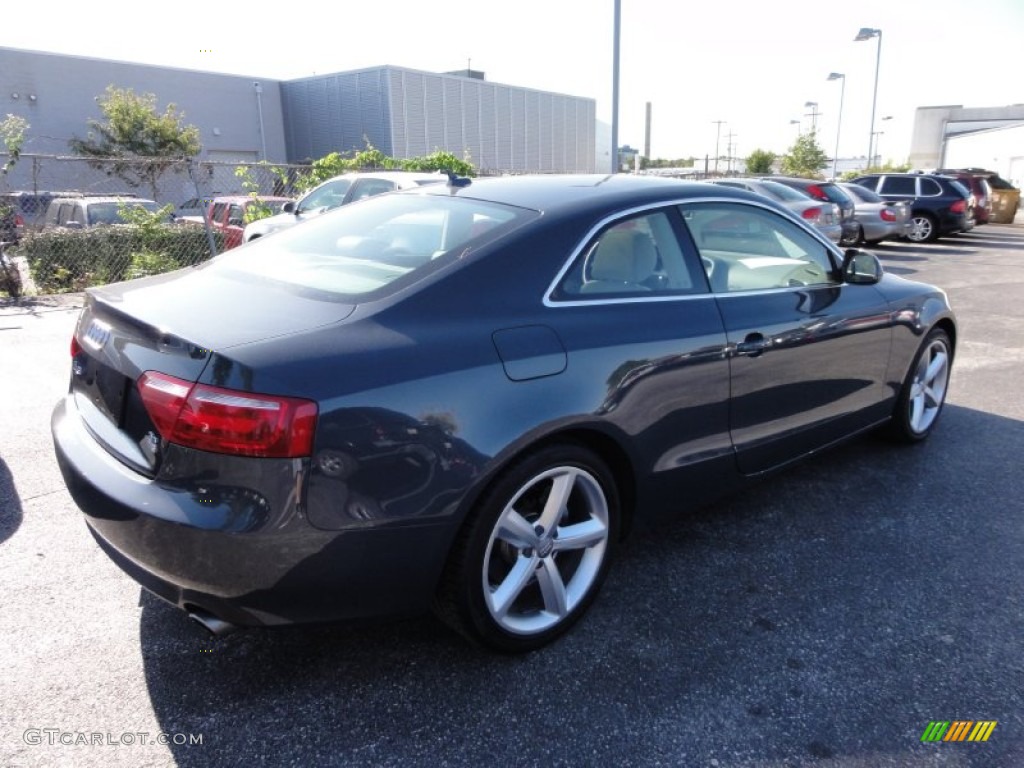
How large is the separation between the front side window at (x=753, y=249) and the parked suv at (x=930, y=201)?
16687 mm

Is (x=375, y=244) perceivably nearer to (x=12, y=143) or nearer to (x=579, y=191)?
(x=579, y=191)

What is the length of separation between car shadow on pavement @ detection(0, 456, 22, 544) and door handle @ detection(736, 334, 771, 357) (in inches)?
129

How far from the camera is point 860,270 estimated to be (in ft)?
12.6

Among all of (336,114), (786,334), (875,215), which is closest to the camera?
(786,334)

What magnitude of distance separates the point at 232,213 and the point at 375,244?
11.4 metres

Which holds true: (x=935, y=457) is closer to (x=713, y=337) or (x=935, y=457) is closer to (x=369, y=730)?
(x=713, y=337)

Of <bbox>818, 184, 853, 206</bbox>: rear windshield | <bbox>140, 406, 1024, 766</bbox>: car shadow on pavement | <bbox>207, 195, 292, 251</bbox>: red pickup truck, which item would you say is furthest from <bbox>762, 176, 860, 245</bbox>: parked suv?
<bbox>140, 406, 1024, 766</bbox>: car shadow on pavement

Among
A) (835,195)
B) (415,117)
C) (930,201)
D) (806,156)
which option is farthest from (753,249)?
(415,117)

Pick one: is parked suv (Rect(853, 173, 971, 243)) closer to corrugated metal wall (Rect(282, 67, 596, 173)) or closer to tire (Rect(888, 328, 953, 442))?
tire (Rect(888, 328, 953, 442))

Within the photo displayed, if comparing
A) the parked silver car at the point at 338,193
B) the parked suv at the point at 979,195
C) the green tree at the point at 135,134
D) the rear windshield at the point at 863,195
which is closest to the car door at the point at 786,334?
the parked silver car at the point at 338,193

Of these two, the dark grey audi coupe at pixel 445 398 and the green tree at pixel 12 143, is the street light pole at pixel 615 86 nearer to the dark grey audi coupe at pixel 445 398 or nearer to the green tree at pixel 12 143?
the green tree at pixel 12 143

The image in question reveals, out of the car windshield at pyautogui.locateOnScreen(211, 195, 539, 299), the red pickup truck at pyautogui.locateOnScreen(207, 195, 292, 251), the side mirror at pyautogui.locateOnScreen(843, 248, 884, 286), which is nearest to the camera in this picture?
the car windshield at pyautogui.locateOnScreen(211, 195, 539, 299)

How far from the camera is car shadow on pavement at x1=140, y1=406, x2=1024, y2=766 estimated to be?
2.18 m

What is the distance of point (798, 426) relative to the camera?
3455mm
